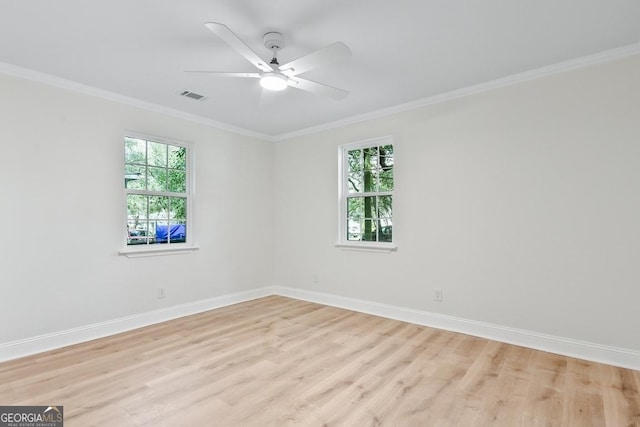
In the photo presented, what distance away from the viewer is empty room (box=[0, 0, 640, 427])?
2.22 m

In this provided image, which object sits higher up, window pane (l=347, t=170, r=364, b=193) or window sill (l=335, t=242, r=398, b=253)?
window pane (l=347, t=170, r=364, b=193)

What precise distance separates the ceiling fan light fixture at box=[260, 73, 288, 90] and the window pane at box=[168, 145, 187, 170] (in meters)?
2.23

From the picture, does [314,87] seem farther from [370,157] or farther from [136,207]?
[136,207]

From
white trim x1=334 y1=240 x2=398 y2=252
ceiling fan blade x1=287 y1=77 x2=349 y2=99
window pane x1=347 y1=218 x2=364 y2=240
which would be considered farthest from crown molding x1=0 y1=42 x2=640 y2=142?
white trim x1=334 y1=240 x2=398 y2=252

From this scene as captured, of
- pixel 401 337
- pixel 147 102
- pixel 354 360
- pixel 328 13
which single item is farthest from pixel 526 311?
pixel 147 102

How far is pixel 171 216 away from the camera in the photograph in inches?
165

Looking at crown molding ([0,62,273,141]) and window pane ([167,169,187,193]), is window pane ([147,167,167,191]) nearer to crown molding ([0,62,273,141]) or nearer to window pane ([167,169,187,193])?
window pane ([167,169,187,193])

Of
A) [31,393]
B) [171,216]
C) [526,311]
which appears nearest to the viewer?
[31,393]

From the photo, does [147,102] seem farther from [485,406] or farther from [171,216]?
[485,406]

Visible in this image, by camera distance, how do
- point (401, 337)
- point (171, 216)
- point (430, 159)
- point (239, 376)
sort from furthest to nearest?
point (171, 216) → point (430, 159) → point (401, 337) → point (239, 376)

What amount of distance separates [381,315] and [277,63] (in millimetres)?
3097

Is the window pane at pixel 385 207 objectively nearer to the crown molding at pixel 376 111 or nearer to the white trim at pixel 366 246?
the white trim at pixel 366 246

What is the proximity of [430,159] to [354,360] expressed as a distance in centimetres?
232

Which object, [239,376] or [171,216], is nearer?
[239,376]
